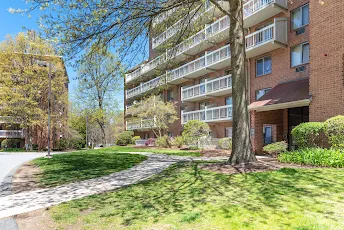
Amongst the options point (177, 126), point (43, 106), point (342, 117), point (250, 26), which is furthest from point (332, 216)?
point (43, 106)

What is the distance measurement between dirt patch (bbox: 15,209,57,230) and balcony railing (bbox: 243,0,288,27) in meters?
18.1

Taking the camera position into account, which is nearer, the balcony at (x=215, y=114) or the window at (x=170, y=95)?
the balcony at (x=215, y=114)

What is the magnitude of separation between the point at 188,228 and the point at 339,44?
10.9 metres

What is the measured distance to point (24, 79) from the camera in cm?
3325

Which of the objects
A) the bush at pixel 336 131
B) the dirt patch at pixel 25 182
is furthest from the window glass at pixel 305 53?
the dirt patch at pixel 25 182

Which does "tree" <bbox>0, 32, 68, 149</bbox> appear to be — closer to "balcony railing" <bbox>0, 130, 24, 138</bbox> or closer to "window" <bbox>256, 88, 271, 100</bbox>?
"balcony railing" <bbox>0, 130, 24, 138</bbox>

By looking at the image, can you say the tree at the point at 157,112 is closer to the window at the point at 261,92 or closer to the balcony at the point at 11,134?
the window at the point at 261,92

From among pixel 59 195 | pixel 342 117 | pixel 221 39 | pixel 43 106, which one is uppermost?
pixel 221 39

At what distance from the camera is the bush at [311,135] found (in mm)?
10750

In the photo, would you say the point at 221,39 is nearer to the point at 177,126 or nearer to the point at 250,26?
the point at 250,26

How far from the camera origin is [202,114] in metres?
25.2

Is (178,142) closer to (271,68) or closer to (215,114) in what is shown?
(215,114)

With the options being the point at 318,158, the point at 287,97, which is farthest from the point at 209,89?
the point at 318,158

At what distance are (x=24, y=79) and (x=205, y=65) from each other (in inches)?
902
